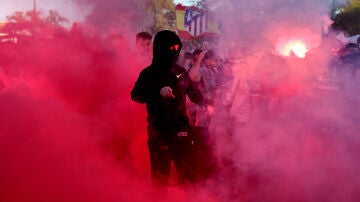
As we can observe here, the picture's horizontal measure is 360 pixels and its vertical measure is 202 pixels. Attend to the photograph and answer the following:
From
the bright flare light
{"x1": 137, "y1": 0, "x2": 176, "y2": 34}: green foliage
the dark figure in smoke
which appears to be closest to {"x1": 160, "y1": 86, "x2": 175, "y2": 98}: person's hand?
the dark figure in smoke

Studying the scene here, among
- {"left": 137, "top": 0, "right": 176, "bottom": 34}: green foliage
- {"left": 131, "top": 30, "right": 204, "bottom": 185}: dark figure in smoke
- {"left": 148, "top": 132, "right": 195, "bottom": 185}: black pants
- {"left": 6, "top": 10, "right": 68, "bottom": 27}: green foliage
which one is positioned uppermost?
{"left": 137, "top": 0, "right": 176, "bottom": 34}: green foliage

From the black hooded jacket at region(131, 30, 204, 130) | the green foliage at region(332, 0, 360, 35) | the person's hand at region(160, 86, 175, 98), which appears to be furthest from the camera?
the green foliage at region(332, 0, 360, 35)

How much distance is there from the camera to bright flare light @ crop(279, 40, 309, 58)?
953 cm

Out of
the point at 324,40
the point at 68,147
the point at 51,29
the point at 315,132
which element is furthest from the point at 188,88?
the point at 324,40

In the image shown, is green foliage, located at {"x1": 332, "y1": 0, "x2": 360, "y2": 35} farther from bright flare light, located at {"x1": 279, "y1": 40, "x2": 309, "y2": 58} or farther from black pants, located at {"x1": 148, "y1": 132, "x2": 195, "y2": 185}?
black pants, located at {"x1": 148, "y1": 132, "x2": 195, "y2": 185}

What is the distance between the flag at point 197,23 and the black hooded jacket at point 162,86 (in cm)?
409

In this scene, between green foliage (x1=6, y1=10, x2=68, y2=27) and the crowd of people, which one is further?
green foliage (x1=6, y1=10, x2=68, y2=27)

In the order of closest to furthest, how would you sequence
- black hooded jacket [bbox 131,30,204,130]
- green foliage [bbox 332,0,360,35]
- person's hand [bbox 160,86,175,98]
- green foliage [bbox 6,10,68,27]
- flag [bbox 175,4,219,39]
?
person's hand [bbox 160,86,175,98]
black hooded jacket [bbox 131,30,204,130]
green foliage [bbox 6,10,68,27]
flag [bbox 175,4,219,39]
green foliage [bbox 332,0,360,35]

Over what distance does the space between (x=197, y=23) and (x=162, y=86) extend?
440 cm

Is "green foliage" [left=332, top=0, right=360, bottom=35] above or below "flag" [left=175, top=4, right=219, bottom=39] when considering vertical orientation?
above

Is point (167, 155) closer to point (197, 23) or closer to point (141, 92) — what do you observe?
point (141, 92)

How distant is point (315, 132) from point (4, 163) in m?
3.66

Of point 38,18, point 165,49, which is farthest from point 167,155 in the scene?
point 38,18

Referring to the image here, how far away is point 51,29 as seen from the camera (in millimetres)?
5824
